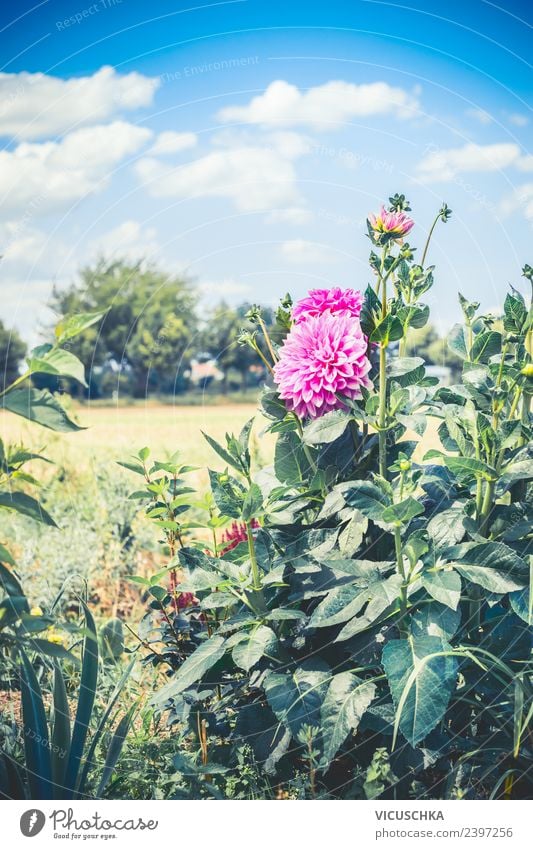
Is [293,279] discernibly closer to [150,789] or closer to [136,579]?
[136,579]

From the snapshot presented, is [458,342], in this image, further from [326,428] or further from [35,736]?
[35,736]

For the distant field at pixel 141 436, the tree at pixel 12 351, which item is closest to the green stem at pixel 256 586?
the tree at pixel 12 351

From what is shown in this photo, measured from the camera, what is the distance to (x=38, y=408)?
1.42m

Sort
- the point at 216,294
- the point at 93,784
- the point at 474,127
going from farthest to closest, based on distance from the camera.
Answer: the point at 216,294
the point at 474,127
the point at 93,784

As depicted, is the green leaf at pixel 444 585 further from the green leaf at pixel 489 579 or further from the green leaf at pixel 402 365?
the green leaf at pixel 402 365

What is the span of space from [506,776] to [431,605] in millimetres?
439

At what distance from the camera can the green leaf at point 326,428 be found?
5.26 ft

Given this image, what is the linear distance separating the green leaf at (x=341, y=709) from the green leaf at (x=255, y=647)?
144 millimetres

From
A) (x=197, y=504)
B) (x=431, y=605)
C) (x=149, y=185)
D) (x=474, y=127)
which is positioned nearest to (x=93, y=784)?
(x=197, y=504)

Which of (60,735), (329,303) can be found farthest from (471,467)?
(60,735)

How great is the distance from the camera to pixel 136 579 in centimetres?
181

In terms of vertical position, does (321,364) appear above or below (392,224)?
below

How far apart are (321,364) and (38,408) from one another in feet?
1.76

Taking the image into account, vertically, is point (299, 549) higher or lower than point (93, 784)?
higher
